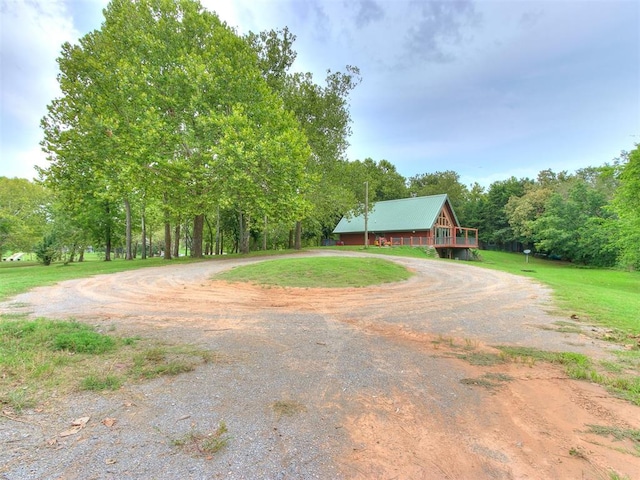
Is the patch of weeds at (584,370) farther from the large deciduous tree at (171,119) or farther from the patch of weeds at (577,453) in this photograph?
the large deciduous tree at (171,119)

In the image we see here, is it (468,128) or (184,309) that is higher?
(468,128)

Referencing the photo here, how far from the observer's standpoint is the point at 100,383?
3596 mm

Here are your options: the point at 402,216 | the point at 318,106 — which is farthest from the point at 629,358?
the point at 402,216

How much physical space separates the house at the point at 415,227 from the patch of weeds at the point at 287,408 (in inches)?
1162

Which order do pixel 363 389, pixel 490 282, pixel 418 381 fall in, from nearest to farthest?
pixel 363 389 < pixel 418 381 < pixel 490 282

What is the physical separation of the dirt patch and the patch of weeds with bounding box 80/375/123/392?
0.62ft

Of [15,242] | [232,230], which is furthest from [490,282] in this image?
[15,242]

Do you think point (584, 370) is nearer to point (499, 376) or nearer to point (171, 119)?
point (499, 376)

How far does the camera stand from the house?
34812 millimetres

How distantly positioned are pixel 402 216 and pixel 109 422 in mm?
37661

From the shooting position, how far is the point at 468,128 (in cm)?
2238

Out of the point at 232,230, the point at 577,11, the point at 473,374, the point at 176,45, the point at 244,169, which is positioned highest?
the point at 176,45

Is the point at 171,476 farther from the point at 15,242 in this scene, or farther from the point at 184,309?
the point at 15,242

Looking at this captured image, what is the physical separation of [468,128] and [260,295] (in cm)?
1964
